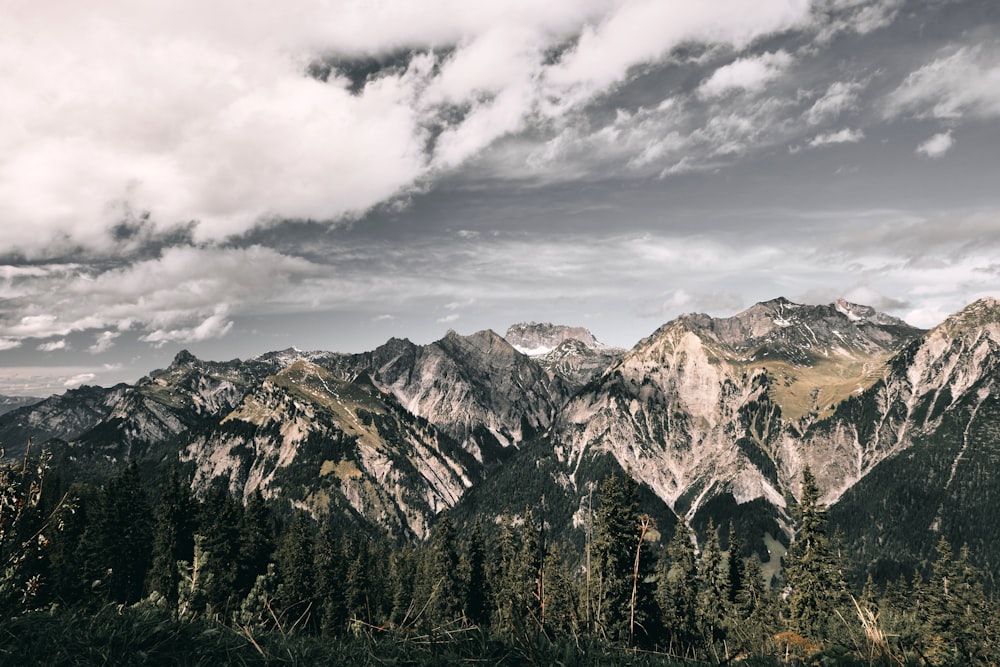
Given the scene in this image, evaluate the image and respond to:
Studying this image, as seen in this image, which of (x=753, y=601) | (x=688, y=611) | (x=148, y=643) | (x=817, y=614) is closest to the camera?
(x=148, y=643)

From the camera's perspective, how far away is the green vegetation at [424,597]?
4.59m

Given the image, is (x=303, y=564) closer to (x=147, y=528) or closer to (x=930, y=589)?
(x=147, y=528)

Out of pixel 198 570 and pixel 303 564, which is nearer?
pixel 198 570

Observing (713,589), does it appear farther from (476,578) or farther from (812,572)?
(476,578)

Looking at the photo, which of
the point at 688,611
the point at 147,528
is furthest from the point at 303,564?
the point at 688,611

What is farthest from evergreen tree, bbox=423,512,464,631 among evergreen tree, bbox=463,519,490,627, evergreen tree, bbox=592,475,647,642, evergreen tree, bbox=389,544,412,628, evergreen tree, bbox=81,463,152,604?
evergreen tree, bbox=81,463,152,604

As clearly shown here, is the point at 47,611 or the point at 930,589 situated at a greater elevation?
the point at 47,611

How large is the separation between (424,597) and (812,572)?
3133 centimetres

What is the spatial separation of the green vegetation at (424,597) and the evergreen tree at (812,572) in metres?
0.13

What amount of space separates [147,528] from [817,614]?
179 feet

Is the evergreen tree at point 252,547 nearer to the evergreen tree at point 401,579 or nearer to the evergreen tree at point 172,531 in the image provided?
the evergreen tree at point 172,531

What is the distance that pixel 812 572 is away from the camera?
3600 centimetres

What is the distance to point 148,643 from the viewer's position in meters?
4.36

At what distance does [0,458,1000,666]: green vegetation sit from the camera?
181 inches
